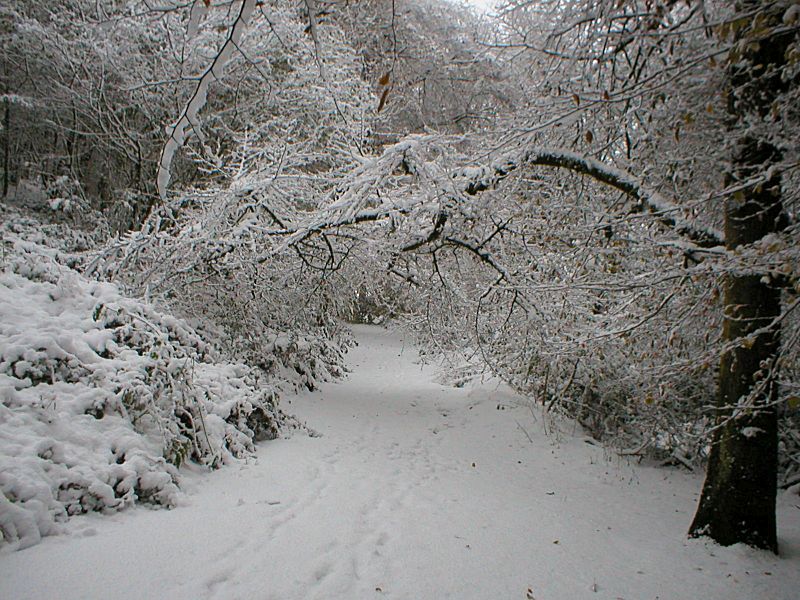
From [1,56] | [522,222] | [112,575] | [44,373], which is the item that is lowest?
[112,575]

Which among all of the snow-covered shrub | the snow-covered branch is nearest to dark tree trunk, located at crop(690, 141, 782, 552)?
the snow-covered branch

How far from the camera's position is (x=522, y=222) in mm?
6340

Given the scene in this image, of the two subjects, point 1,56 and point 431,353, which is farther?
point 1,56

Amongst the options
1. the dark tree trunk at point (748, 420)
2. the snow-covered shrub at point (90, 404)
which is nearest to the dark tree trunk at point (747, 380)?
the dark tree trunk at point (748, 420)

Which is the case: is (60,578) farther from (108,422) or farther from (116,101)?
(116,101)

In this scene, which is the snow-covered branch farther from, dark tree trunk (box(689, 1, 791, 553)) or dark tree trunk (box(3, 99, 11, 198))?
dark tree trunk (box(3, 99, 11, 198))

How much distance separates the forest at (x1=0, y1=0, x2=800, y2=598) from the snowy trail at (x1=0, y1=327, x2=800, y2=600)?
296 millimetres

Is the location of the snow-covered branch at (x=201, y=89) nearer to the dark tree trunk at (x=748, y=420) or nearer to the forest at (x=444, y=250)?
the forest at (x=444, y=250)

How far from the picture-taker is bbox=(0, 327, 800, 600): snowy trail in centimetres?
270

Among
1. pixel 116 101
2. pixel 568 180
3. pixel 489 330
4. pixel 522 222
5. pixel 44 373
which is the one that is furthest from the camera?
pixel 116 101

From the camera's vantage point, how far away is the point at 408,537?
143 inches

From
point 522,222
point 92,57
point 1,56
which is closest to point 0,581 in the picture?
point 522,222

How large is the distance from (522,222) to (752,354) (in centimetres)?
314

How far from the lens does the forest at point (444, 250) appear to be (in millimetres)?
3180
